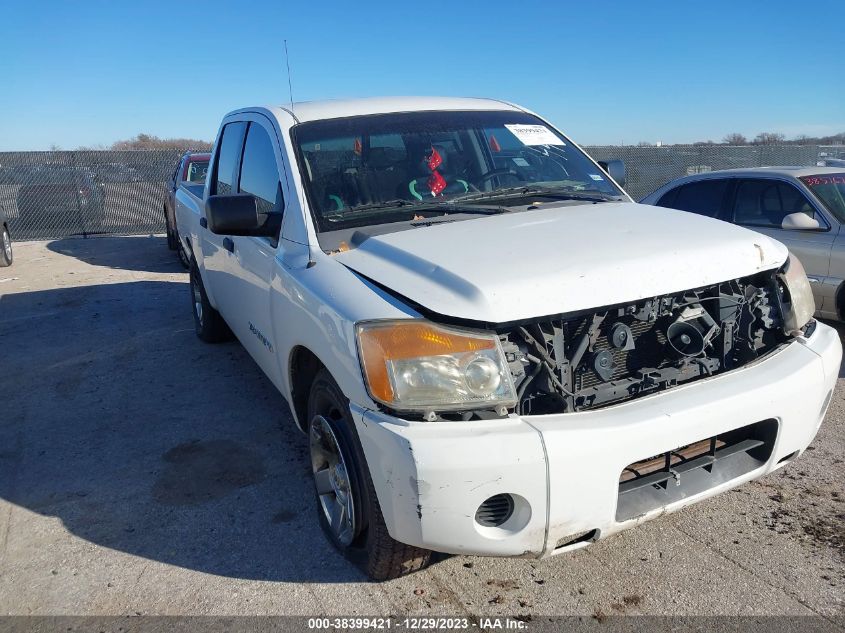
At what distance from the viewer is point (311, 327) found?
2844mm

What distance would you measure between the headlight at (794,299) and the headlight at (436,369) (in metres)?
1.41

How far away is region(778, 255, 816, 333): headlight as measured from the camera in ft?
9.69

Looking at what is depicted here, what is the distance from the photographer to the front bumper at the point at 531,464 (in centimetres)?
220

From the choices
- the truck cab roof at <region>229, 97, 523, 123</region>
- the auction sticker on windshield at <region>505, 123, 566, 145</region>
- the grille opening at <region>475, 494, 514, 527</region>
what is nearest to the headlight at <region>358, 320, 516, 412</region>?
the grille opening at <region>475, 494, 514, 527</region>

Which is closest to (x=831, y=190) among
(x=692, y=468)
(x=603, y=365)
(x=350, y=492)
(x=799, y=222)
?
(x=799, y=222)

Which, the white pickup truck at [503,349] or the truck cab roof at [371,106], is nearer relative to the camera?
the white pickup truck at [503,349]

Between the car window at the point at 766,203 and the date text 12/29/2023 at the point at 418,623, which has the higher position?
the car window at the point at 766,203

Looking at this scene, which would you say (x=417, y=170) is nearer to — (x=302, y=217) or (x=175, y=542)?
(x=302, y=217)

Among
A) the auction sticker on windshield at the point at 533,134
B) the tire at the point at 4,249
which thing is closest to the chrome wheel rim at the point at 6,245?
the tire at the point at 4,249

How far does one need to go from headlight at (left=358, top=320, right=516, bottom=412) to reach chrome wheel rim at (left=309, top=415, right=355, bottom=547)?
53 cm

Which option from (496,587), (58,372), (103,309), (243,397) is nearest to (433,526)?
(496,587)

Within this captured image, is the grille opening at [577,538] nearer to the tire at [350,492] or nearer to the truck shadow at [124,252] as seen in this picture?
the tire at [350,492]

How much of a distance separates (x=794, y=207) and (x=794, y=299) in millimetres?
3923

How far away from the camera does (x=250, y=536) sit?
329 centimetres
